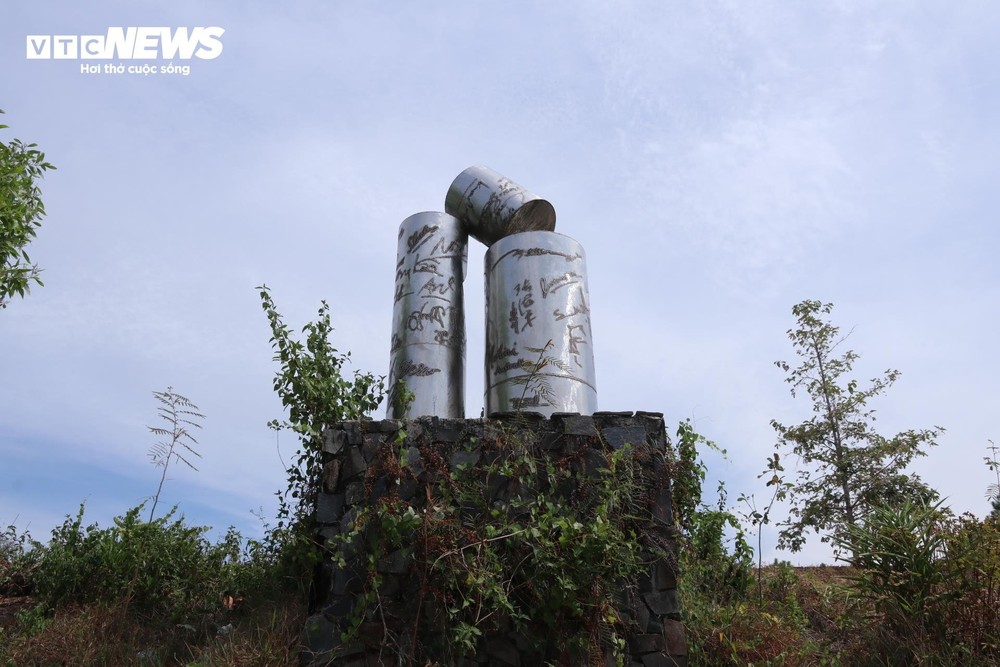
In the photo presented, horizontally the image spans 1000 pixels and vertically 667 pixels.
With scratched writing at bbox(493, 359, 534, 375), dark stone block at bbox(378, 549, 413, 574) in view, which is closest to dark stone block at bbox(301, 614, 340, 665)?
dark stone block at bbox(378, 549, 413, 574)

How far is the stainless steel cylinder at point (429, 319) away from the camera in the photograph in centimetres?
736

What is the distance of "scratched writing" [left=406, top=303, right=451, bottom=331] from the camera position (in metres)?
7.66

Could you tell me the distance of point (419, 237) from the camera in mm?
8109

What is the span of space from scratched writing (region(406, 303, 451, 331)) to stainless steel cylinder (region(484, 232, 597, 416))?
20.7 inches

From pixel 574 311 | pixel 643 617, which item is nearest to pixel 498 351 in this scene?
pixel 574 311

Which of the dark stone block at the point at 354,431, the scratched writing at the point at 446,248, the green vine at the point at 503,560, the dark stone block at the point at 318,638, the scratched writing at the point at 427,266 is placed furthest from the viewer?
the scratched writing at the point at 446,248

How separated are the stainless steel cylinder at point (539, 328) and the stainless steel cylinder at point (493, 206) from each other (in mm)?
692

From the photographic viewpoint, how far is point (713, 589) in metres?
6.20

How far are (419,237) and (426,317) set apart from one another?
1.01 m

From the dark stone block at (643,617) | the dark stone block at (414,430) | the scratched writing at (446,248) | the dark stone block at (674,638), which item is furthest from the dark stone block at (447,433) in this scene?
the scratched writing at (446,248)

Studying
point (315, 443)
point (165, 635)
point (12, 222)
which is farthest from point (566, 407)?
point (12, 222)

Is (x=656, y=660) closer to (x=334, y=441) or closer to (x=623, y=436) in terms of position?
(x=623, y=436)

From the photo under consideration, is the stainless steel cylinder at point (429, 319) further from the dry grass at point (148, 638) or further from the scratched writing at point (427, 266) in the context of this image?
the dry grass at point (148, 638)

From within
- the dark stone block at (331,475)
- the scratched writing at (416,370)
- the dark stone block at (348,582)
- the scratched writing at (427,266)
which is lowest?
the dark stone block at (348,582)
